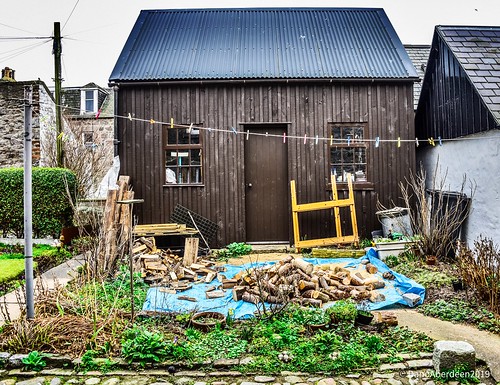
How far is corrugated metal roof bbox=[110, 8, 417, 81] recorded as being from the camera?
10.3 meters

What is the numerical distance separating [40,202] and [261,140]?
17.3 feet

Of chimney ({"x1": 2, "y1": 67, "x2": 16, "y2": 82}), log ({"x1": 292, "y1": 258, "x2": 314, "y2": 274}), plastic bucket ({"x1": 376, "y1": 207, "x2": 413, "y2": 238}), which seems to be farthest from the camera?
chimney ({"x1": 2, "y1": 67, "x2": 16, "y2": 82})

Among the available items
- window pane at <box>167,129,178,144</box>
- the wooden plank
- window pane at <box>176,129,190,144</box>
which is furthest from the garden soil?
window pane at <box>167,129,178,144</box>

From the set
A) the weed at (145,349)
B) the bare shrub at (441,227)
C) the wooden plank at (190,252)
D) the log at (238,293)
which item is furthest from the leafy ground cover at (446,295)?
the wooden plank at (190,252)

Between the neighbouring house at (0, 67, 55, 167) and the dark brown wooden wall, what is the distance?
7.41 metres

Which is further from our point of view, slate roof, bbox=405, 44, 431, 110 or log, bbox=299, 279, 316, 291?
slate roof, bbox=405, 44, 431, 110

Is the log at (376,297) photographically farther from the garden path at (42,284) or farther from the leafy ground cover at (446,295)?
the garden path at (42,284)

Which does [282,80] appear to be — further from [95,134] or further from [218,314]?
[95,134]

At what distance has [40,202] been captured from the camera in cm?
1011

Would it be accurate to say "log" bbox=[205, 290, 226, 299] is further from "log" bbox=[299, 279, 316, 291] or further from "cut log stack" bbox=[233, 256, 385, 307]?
"log" bbox=[299, 279, 316, 291]

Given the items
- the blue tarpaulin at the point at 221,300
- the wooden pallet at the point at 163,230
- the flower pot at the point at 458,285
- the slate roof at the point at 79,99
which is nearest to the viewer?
the blue tarpaulin at the point at 221,300

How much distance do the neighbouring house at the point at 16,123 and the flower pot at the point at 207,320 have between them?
12727 mm

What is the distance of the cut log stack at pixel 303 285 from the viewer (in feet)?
Answer: 19.0

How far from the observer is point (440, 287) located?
21.1ft
